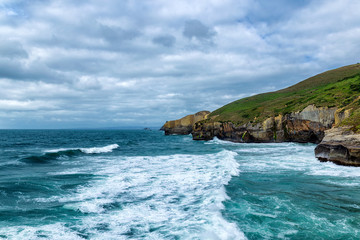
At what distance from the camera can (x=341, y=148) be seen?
24172 mm

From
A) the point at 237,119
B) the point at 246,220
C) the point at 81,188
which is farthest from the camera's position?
the point at 237,119

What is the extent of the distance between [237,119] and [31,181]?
60684 millimetres

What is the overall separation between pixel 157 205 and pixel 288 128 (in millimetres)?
48598

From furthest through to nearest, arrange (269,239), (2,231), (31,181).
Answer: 1. (31,181)
2. (2,231)
3. (269,239)

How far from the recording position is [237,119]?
239 ft

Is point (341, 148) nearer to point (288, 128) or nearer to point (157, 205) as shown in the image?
point (157, 205)

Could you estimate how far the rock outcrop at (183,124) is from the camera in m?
129

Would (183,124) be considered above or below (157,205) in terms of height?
above

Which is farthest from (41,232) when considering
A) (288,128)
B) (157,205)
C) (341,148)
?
(288,128)

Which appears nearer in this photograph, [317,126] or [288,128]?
[317,126]

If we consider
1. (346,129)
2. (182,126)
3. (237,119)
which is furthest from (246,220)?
(182,126)

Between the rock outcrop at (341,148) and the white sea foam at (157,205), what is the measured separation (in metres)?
11.2

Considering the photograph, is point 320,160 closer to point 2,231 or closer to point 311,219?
point 311,219

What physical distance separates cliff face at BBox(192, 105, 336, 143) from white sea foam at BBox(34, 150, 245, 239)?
33.0 meters
